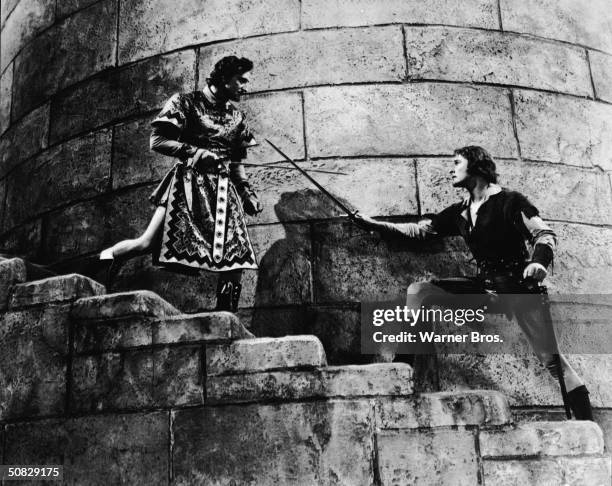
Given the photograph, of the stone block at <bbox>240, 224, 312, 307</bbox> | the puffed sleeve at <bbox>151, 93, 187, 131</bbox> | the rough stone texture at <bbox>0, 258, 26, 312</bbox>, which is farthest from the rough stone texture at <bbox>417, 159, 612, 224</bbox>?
the rough stone texture at <bbox>0, 258, 26, 312</bbox>

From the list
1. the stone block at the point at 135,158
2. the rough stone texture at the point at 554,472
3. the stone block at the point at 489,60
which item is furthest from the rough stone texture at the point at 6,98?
the rough stone texture at the point at 554,472

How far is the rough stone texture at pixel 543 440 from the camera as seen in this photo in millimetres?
4707

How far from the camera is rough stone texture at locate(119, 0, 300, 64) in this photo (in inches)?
319

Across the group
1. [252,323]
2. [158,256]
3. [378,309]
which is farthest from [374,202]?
[158,256]

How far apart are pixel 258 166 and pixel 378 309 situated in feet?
5.96

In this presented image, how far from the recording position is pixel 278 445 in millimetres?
4918

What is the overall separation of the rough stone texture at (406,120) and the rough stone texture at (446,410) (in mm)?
3174

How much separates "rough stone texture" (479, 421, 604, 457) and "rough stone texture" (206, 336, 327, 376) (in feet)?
3.86

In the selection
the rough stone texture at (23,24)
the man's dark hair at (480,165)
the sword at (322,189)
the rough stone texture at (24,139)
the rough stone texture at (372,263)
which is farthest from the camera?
the rough stone texture at (23,24)

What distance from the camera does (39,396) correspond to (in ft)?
17.8

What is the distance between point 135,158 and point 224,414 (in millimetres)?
3681

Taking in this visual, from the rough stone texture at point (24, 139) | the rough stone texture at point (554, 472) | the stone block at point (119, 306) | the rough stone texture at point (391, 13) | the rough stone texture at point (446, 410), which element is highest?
the rough stone texture at point (391, 13)

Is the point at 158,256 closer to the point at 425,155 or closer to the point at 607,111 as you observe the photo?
the point at 425,155

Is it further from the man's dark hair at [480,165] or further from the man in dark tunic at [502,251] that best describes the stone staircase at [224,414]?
the man's dark hair at [480,165]
